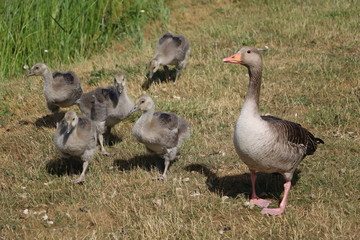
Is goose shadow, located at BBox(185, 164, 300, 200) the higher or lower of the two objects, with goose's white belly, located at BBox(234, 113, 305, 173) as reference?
lower

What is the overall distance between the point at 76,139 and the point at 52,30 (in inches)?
249

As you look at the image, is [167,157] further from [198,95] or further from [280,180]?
[198,95]

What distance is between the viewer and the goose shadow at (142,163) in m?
8.64

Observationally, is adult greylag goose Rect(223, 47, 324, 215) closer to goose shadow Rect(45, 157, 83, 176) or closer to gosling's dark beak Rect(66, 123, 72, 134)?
gosling's dark beak Rect(66, 123, 72, 134)

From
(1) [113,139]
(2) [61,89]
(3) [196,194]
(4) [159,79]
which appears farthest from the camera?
(4) [159,79]

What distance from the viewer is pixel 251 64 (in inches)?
275

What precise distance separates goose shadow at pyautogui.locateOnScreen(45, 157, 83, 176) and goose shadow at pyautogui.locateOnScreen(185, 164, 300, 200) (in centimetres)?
209

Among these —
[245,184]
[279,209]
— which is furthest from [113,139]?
[279,209]

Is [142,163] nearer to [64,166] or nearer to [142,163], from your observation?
[142,163]

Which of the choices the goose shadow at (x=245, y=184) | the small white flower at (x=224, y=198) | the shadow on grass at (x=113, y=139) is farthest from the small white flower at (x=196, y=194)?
the shadow on grass at (x=113, y=139)

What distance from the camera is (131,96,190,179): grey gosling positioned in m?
8.18

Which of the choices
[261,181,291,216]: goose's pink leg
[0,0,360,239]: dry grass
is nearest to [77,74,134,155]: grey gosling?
[0,0,360,239]: dry grass

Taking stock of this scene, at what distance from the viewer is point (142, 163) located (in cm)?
883

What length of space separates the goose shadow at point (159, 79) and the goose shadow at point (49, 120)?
199cm
